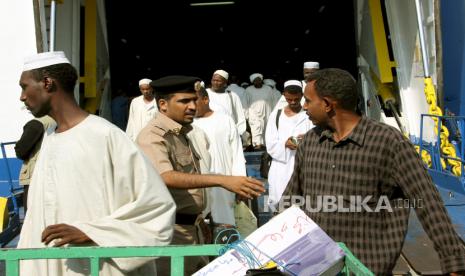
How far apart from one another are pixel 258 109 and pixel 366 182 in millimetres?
8836

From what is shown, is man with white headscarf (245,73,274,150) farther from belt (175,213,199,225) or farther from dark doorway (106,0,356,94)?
belt (175,213,199,225)

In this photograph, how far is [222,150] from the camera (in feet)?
16.9

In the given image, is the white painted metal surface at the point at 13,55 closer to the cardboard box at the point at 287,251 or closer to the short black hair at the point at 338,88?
A: the short black hair at the point at 338,88

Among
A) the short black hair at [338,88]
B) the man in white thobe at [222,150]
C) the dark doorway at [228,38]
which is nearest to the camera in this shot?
the short black hair at [338,88]

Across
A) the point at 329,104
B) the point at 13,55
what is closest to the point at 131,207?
the point at 329,104

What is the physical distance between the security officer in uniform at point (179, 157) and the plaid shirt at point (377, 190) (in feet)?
1.79

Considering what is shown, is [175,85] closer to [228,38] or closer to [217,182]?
[217,182]

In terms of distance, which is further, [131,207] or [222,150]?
[222,150]

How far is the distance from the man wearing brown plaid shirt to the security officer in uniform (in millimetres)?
518

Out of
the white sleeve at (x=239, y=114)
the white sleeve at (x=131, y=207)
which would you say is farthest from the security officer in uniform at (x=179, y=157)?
the white sleeve at (x=239, y=114)

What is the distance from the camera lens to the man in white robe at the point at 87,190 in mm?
2150

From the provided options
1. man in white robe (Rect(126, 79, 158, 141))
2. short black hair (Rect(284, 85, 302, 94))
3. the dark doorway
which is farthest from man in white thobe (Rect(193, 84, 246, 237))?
the dark doorway

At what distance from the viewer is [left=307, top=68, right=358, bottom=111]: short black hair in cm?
257

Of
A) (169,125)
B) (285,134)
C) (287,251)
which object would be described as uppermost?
(169,125)
